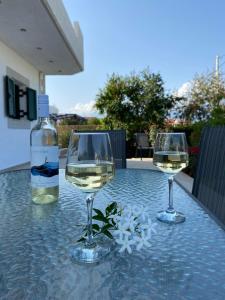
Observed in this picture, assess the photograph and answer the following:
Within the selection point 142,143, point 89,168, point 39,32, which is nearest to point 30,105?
point 39,32

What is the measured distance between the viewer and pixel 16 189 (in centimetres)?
125

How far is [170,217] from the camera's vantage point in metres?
0.78

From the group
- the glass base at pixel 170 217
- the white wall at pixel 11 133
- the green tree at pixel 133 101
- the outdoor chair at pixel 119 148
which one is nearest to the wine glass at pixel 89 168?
the glass base at pixel 170 217

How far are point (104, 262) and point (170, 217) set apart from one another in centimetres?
30

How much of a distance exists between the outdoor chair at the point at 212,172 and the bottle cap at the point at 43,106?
71cm

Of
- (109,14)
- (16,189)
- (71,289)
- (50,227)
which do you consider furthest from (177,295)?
(109,14)

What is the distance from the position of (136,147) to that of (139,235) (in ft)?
27.1

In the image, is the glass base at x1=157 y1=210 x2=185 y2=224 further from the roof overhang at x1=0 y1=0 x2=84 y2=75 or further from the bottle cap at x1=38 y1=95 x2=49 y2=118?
the roof overhang at x1=0 y1=0 x2=84 y2=75

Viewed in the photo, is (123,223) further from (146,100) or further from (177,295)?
(146,100)

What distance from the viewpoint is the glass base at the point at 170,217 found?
764 millimetres

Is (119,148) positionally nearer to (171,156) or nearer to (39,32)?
(171,156)

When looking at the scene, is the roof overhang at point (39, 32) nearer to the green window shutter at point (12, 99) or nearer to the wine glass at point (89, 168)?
the green window shutter at point (12, 99)

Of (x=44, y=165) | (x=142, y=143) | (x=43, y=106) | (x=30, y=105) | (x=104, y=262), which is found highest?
(x=30, y=105)

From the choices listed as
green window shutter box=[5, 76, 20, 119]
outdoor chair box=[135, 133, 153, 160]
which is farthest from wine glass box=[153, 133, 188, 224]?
outdoor chair box=[135, 133, 153, 160]
